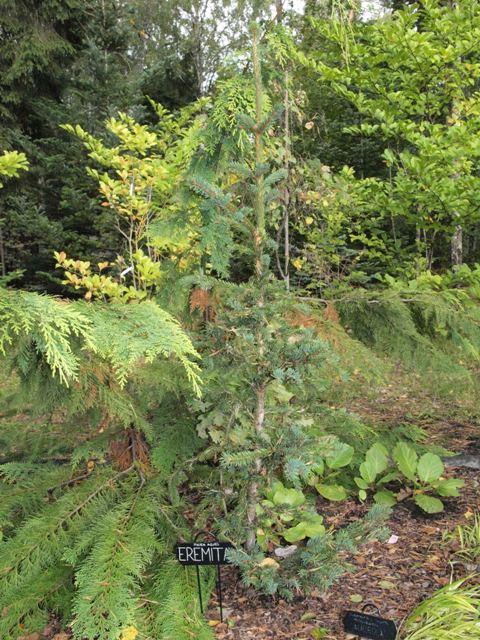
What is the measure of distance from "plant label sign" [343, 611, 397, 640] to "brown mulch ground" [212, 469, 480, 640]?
5.8 inches

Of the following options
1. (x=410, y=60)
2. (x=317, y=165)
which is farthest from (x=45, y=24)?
(x=410, y=60)

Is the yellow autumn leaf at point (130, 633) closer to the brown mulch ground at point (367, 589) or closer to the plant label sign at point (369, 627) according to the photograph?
the brown mulch ground at point (367, 589)

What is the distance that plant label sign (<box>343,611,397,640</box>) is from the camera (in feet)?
5.58

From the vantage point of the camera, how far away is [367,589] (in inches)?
85.1

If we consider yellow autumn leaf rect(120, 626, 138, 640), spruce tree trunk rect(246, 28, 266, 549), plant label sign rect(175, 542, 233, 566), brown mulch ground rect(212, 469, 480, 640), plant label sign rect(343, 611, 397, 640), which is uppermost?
spruce tree trunk rect(246, 28, 266, 549)

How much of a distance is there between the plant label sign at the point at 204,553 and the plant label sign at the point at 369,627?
48 cm

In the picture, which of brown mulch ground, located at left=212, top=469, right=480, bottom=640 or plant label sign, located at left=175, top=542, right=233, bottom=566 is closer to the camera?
plant label sign, located at left=175, top=542, right=233, bottom=566

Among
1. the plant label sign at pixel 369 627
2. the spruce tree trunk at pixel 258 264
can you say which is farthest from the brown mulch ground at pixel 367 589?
the spruce tree trunk at pixel 258 264

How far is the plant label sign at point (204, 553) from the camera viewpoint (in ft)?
6.07

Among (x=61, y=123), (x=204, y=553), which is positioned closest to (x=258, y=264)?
(x=204, y=553)

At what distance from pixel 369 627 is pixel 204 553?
2.02 ft

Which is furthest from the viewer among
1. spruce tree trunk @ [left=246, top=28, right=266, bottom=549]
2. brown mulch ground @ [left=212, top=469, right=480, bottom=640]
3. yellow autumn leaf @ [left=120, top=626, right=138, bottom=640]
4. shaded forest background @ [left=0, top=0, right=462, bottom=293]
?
shaded forest background @ [left=0, top=0, right=462, bottom=293]

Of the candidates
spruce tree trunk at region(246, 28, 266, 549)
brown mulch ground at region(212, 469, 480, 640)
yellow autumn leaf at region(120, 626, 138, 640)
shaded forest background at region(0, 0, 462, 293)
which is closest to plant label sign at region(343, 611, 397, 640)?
brown mulch ground at region(212, 469, 480, 640)

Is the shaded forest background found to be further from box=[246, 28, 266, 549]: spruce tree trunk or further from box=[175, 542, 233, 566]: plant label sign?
box=[175, 542, 233, 566]: plant label sign
